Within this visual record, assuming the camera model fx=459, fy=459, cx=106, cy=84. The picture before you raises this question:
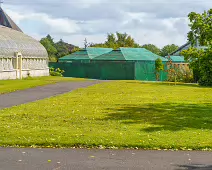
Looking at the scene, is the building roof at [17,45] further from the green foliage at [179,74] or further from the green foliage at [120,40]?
the green foliage at [120,40]

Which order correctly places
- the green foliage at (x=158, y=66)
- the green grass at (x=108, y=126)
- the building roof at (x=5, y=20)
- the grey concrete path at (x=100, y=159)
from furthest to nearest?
the building roof at (x=5, y=20), the green foliage at (x=158, y=66), the green grass at (x=108, y=126), the grey concrete path at (x=100, y=159)

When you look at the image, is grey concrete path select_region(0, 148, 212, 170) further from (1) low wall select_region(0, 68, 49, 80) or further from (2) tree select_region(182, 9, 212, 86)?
(1) low wall select_region(0, 68, 49, 80)

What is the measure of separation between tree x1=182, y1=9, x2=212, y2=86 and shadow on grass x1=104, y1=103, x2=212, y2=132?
13.9m

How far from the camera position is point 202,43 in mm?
34312

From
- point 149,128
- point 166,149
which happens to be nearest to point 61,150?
point 166,149

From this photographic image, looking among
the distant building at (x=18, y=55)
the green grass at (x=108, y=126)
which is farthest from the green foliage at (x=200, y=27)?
the distant building at (x=18, y=55)

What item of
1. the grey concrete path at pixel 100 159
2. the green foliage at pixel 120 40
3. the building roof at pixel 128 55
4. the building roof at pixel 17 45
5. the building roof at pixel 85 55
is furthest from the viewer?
the green foliage at pixel 120 40

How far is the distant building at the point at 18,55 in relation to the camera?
44.3 metres

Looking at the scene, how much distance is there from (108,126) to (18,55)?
35.6 m

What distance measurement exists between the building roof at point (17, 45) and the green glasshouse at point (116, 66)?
460 centimetres

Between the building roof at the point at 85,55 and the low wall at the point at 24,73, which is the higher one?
the building roof at the point at 85,55

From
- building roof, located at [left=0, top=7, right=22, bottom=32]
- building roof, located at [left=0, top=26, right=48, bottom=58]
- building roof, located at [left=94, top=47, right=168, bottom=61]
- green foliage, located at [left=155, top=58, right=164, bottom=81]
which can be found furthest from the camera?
building roof, located at [left=94, top=47, right=168, bottom=61]

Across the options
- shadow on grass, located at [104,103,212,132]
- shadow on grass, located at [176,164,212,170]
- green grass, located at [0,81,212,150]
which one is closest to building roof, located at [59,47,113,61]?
shadow on grass, located at [104,103,212,132]

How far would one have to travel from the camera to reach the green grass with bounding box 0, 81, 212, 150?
10.6 m
